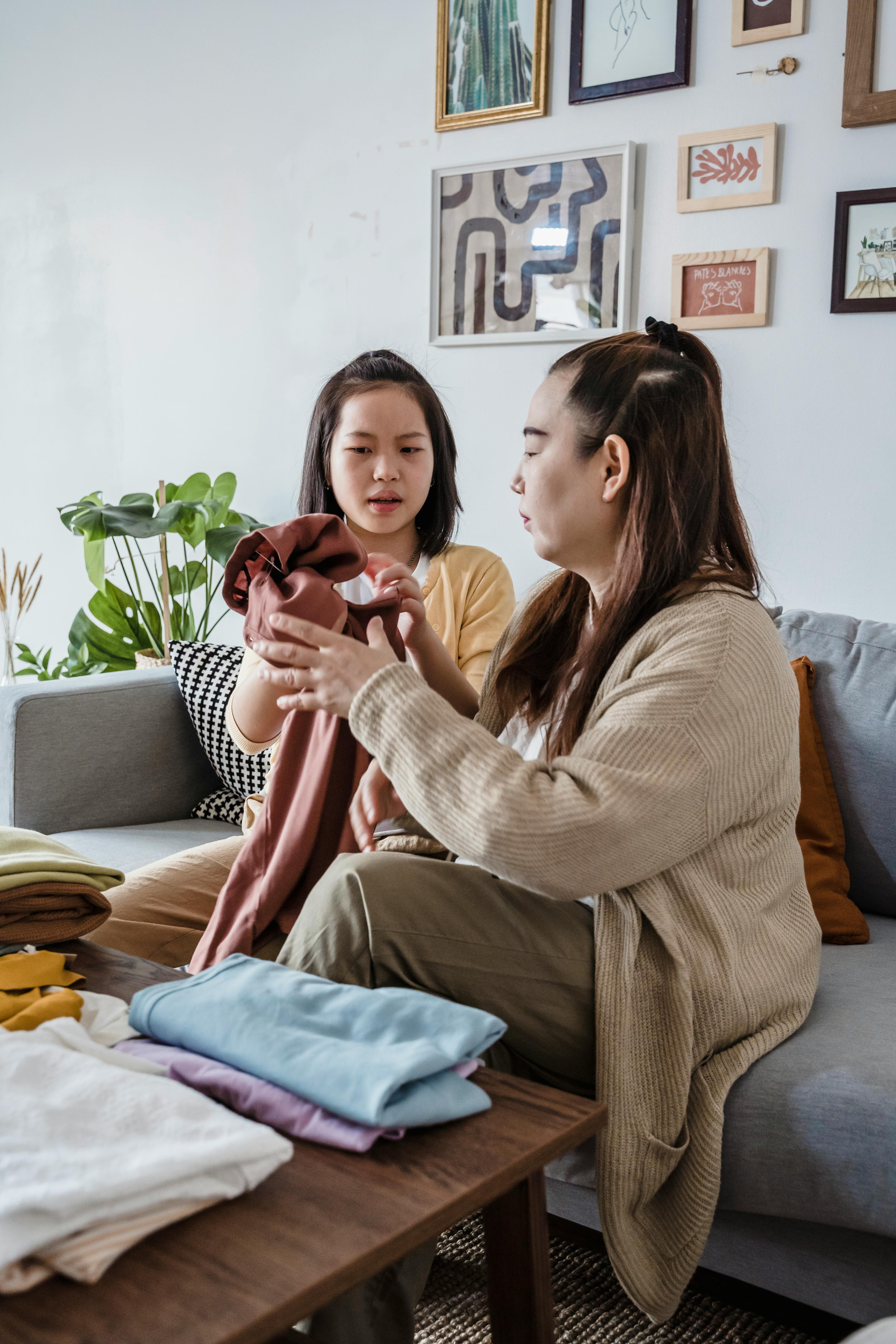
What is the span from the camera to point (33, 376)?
365 cm

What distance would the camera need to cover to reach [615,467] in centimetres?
128

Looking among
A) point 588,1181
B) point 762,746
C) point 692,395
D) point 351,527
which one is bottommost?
point 588,1181

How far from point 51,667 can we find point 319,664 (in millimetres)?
2799

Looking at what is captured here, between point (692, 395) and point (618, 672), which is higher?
point (692, 395)

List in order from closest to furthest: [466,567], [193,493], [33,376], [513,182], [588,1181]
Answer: [588,1181] < [466,567] < [513,182] < [193,493] < [33,376]

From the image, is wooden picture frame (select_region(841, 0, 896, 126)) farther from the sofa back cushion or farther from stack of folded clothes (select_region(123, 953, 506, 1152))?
stack of folded clothes (select_region(123, 953, 506, 1152))

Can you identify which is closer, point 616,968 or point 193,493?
point 616,968

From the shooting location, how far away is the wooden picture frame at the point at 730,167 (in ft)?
7.13

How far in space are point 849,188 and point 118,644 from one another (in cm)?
197

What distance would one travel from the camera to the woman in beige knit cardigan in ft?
3.60

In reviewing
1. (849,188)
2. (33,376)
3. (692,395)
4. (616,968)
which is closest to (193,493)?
(33,376)

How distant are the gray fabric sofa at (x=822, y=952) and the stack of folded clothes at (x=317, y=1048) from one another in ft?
1.33

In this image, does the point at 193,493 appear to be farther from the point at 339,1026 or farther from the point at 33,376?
the point at 339,1026

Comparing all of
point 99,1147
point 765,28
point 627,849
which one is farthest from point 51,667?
point 99,1147
